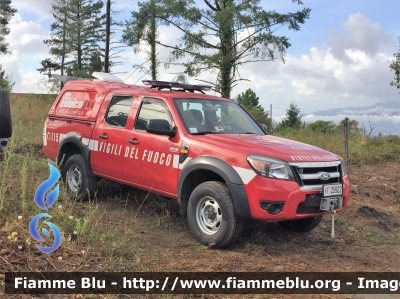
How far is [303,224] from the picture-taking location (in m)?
5.80

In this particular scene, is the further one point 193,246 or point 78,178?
point 78,178

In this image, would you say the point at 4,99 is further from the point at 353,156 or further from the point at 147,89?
the point at 353,156

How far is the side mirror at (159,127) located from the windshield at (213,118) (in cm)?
24

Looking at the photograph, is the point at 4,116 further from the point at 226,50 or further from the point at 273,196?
the point at 226,50

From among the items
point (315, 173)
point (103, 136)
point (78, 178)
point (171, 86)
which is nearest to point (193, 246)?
point (315, 173)

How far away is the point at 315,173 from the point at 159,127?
186 centimetres

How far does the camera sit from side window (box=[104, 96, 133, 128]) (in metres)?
6.14

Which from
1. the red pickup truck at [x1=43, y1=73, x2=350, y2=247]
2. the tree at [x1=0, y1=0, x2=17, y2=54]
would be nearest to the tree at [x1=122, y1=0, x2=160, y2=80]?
the red pickup truck at [x1=43, y1=73, x2=350, y2=247]

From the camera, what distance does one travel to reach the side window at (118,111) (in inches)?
242

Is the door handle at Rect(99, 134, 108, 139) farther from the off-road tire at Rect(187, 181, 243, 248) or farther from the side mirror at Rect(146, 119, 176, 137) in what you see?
the off-road tire at Rect(187, 181, 243, 248)

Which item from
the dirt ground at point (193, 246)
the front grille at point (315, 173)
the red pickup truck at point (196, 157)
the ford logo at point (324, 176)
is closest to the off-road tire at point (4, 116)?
the red pickup truck at point (196, 157)

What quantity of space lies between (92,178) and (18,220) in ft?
6.85

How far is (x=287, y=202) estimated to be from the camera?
4559 mm

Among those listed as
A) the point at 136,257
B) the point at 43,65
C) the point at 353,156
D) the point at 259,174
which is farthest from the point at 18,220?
Answer: the point at 43,65
